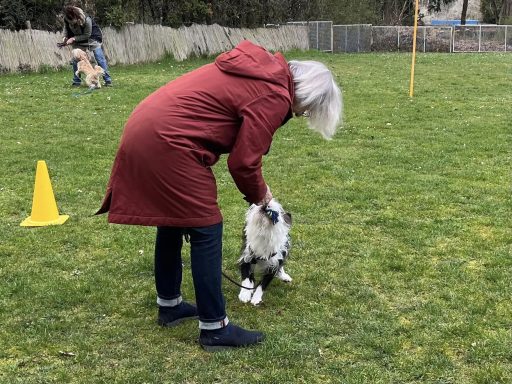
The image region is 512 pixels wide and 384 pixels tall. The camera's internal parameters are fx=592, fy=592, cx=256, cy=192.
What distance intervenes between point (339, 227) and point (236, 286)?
158 centimetres

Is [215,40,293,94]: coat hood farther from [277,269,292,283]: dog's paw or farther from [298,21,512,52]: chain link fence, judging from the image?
[298,21,512,52]: chain link fence

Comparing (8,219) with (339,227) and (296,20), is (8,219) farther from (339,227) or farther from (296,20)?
(296,20)

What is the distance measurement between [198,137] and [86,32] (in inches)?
467

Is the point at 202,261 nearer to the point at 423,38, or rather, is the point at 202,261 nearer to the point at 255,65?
the point at 255,65

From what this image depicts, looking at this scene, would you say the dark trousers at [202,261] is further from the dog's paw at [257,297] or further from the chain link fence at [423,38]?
the chain link fence at [423,38]

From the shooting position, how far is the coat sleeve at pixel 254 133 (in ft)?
10.1

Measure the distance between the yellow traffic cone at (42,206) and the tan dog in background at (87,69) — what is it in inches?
323

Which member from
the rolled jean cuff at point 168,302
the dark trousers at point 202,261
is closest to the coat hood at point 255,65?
the dark trousers at point 202,261

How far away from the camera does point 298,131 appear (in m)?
10.1

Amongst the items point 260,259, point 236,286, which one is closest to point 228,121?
point 260,259

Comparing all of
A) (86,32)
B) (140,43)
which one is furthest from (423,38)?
(86,32)

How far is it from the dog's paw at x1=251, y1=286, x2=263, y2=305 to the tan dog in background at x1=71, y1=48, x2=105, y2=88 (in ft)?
34.6

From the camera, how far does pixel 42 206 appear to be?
5.85 m

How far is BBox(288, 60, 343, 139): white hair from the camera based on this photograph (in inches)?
130
